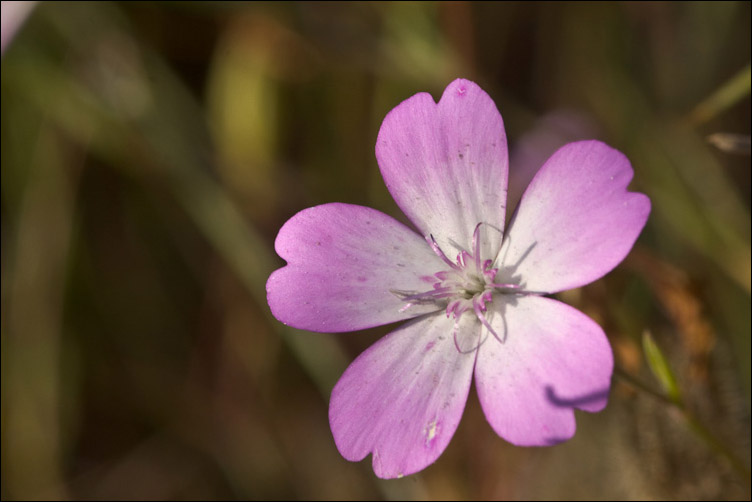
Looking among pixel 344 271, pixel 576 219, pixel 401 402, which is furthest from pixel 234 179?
pixel 576 219

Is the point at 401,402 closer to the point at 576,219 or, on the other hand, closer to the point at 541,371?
the point at 541,371

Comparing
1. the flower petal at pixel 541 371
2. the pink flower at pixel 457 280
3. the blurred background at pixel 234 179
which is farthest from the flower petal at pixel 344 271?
the blurred background at pixel 234 179

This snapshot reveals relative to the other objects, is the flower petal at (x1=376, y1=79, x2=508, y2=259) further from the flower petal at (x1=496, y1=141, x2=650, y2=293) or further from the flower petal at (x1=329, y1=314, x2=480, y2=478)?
the flower petal at (x1=329, y1=314, x2=480, y2=478)

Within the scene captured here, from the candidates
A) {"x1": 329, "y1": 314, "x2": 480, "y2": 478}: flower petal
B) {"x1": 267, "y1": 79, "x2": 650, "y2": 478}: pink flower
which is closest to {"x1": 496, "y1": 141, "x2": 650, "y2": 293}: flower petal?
{"x1": 267, "y1": 79, "x2": 650, "y2": 478}: pink flower

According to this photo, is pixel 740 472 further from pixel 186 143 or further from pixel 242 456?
pixel 186 143

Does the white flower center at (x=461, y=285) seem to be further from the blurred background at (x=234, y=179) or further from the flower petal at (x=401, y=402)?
the blurred background at (x=234, y=179)

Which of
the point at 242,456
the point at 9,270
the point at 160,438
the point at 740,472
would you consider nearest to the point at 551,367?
the point at 740,472
